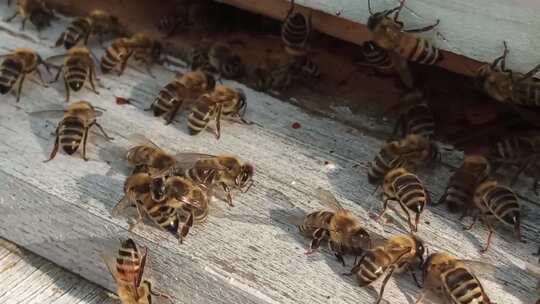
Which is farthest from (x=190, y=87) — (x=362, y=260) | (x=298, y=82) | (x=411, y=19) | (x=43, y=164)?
(x=362, y=260)

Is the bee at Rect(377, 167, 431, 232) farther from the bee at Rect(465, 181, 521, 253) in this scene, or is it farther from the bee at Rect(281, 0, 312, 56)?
the bee at Rect(281, 0, 312, 56)

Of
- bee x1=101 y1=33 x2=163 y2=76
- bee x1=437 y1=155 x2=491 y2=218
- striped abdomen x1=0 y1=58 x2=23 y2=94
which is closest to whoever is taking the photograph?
bee x1=437 y1=155 x2=491 y2=218

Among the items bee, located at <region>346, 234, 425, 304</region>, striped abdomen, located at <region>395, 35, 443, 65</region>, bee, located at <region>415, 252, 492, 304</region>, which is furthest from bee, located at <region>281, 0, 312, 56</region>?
bee, located at <region>415, 252, 492, 304</region>

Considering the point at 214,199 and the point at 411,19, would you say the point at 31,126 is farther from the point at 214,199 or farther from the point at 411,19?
the point at 411,19

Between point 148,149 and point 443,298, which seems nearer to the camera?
point 443,298

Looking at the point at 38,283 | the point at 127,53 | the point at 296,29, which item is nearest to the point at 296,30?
the point at 296,29

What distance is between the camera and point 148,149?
9.50 feet

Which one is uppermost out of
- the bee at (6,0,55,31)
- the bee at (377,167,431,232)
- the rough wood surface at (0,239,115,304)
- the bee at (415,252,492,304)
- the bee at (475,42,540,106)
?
the bee at (475,42,540,106)

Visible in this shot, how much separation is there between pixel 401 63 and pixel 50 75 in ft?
4.97

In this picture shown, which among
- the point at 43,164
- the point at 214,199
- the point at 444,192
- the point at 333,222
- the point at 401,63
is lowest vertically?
the point at 43,164

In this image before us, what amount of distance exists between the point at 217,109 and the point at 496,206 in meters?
1.15

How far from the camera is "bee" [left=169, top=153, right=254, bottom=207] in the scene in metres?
2.78

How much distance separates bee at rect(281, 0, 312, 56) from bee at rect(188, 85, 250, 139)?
1.26 ft

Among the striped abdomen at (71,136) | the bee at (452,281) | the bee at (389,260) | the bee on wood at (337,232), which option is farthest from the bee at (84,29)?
the bee at (452,281)
